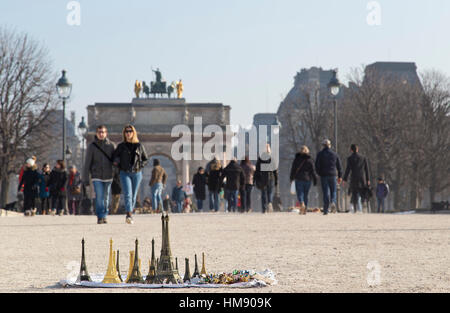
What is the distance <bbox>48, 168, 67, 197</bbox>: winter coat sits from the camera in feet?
85.3

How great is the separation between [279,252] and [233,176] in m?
15.7

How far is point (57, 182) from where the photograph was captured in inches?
1022

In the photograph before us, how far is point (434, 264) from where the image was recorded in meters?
9.80

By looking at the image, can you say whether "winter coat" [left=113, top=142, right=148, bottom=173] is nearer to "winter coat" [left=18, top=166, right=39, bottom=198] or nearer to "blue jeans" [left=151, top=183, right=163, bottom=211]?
"winter coat" [left=18, top=166, right=39, bottom=198]

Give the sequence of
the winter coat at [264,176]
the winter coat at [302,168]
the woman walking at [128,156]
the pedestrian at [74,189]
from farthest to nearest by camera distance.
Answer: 1. the pedestrian at [74,189]
2. the winter coat at [264,176]
3. the winter coat at [302,168]
4. the woman walking at [128,156]

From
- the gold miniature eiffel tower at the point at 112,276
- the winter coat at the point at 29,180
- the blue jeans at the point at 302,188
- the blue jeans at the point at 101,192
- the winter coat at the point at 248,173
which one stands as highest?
the winter coat at the point at 248,173

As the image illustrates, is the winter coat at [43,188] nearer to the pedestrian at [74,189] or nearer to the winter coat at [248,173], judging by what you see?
the pedestrian at [74,189]

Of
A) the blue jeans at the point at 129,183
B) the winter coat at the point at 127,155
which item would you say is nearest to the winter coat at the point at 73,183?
the blue jeans at the point at 129,183

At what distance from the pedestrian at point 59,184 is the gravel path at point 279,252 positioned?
7.76 meters

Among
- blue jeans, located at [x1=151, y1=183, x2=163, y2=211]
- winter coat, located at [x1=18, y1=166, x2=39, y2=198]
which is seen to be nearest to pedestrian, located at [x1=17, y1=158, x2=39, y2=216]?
winter coat, located at [x1=18, y1=166, x2=39, y2=198]

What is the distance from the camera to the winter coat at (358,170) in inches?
975

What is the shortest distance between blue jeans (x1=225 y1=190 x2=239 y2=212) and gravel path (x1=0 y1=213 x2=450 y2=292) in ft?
31.9

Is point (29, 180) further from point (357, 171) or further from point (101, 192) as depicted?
point (357, 171)

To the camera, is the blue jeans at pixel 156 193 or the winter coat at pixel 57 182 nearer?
the winter coat at pixel 57 182
